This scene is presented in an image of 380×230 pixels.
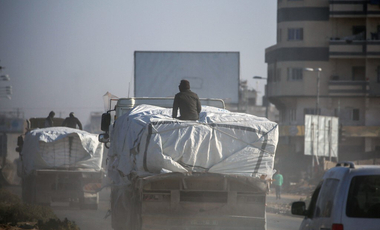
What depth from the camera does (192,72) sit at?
87.5 ft

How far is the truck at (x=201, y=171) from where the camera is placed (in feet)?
31.9

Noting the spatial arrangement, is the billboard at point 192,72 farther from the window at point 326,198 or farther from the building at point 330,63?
the building at point 330,63

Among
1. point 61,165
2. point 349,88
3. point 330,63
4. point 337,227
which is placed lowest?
point 61,165

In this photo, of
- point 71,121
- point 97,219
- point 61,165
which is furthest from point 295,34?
point 97,219

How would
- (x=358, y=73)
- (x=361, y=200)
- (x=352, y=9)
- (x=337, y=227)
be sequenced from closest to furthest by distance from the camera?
(x=337, y=227) < (x=361, y=200) < (x=352, y=9) < (x=358, y=73)

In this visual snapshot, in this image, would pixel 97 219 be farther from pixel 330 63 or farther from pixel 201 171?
pixel 330 63

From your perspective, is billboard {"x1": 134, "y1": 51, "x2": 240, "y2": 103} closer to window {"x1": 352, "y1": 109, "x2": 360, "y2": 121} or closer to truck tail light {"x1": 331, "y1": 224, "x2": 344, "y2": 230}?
truck tail light {"x1": 331, "y1": 224, "x2": 344, "y2": 230}

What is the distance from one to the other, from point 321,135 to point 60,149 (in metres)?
25.2

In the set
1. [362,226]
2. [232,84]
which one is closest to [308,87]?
[232,84]

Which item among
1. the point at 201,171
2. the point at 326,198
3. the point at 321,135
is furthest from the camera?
the point at 321,135

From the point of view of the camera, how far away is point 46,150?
63.2 ft

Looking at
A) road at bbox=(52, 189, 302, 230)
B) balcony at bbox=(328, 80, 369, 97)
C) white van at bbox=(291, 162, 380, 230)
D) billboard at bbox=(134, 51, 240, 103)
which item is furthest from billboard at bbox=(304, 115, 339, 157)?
white van at bbox=(291, 162, 380, 230)

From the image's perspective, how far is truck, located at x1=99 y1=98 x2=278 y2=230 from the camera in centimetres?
971

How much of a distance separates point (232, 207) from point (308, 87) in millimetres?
51624
